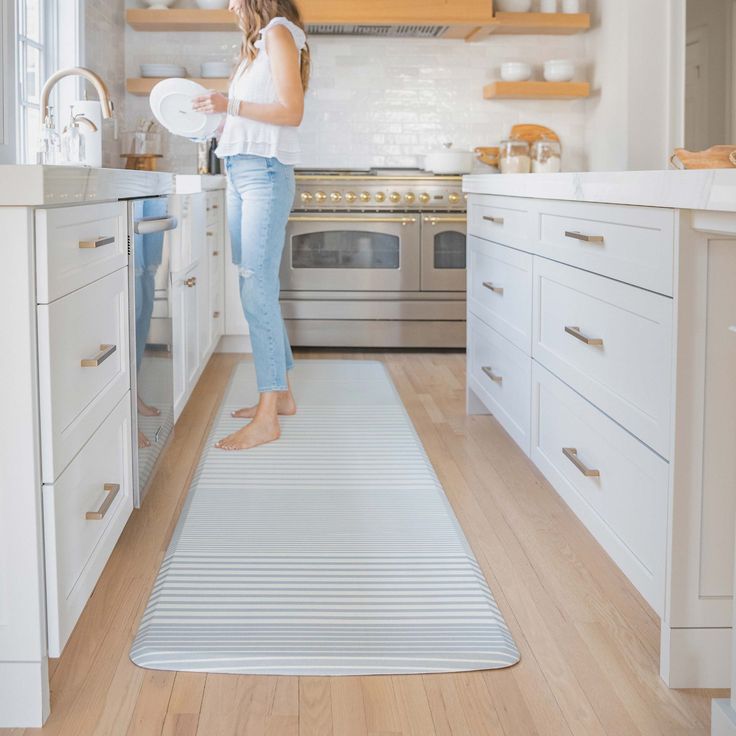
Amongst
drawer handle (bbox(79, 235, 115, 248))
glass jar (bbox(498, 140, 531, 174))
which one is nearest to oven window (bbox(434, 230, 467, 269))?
glass jar (bbox(498, 140, 531, 174))

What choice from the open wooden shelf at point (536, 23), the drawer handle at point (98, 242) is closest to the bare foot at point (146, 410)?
the drawer handle at point (98, 242)

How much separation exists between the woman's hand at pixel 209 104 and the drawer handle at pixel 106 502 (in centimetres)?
147

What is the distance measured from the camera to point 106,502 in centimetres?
204

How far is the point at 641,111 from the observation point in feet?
17.5

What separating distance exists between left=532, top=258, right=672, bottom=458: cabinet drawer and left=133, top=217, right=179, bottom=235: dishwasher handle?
0.98 meters

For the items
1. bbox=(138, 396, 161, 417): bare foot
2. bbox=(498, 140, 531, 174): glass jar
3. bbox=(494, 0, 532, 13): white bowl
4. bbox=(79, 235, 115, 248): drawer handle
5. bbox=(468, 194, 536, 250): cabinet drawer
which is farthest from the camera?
bbox=(494, 0, 532, 13): white bowl

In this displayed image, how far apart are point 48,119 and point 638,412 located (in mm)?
1646

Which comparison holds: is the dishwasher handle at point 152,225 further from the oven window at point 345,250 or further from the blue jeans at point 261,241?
the oven window at point 345,250

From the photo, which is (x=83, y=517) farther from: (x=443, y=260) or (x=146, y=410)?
(x=443, y=260)

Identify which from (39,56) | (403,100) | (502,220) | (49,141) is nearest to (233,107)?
(49,141)

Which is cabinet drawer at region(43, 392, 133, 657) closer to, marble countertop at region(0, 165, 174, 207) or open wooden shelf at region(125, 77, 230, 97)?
marble countertop at region(0, 165, 174, 207)

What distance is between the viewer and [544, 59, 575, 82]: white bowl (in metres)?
5.63

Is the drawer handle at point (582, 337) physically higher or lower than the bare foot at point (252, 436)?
higher

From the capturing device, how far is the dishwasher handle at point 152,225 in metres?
2.51
